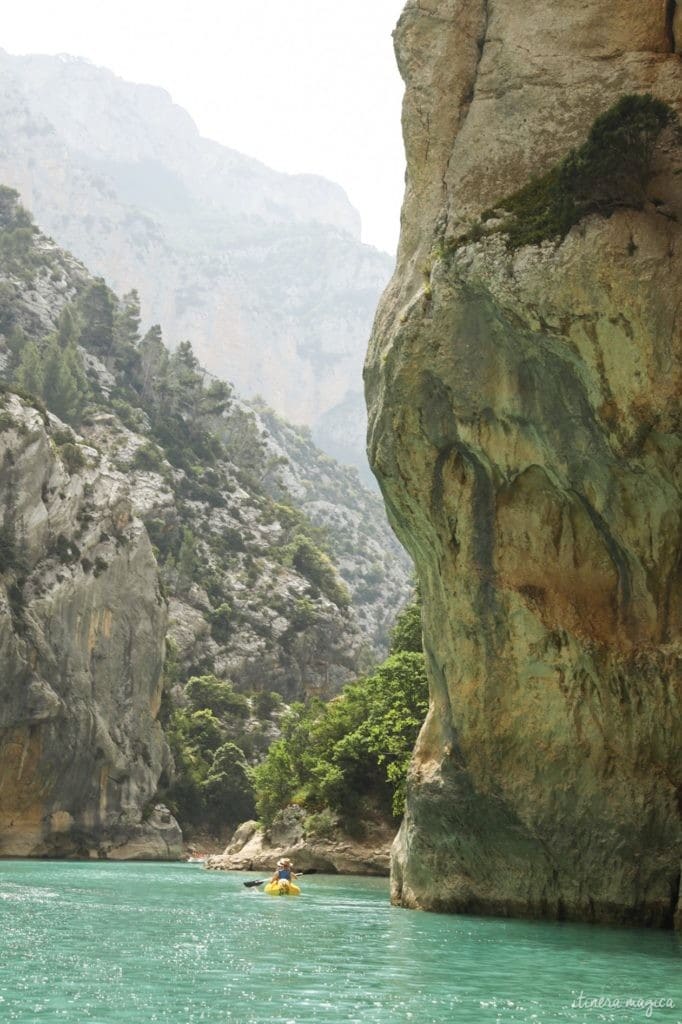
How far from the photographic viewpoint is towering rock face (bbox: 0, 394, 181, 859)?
62.5 metres

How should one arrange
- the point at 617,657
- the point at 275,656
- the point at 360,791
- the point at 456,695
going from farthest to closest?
1. the point at 275,656
2. the point at 360,791
3. the point at 456,695
4. the point at 617,657

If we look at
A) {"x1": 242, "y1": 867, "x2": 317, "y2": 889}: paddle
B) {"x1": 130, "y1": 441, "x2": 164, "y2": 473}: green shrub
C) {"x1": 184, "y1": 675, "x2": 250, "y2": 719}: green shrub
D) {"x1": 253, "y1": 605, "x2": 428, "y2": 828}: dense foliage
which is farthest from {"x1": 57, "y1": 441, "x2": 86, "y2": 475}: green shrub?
{"x1": 242, "y1": 867, "x2": 317, "y2": 889}: paddle

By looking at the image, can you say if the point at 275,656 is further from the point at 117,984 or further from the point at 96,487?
the point at 117,984

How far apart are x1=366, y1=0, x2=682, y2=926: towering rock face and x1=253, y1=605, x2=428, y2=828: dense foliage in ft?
58.2

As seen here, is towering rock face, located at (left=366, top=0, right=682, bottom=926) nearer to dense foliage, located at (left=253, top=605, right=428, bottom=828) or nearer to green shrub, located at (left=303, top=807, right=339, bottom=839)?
dense foliage, located at (left=253, top=605, right=428, bottom=828)

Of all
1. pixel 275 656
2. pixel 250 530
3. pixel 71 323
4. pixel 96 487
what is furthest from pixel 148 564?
pixel 71 323

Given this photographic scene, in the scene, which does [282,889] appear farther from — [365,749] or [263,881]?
[365,749]

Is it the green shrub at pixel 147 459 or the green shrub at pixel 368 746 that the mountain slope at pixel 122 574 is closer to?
the green shrub at pixel 147 459

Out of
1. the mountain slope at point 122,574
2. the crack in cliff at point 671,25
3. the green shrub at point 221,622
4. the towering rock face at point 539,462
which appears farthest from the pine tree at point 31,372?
the crack in cliff at point 671,25

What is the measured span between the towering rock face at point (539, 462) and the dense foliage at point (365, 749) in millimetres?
17739

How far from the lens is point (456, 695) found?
2661cm

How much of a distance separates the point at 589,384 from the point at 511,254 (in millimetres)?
2967

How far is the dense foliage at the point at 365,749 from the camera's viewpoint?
152ft

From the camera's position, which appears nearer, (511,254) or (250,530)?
(511,254)
